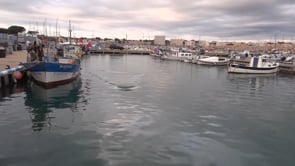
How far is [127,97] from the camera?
24156 millimetres

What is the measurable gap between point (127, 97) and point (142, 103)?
2.59 metres

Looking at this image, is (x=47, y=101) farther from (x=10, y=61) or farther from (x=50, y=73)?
(x=10, y=61)

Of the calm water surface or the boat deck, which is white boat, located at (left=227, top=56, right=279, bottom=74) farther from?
the boat deck

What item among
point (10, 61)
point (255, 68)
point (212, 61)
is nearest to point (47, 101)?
point (10, 61)

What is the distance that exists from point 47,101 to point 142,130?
984cm

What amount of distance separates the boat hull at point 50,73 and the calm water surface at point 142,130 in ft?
5.83

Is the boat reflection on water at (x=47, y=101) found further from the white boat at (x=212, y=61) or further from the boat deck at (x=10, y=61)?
the white boat at (x=212, y=61)

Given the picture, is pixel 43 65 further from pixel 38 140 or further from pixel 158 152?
pixel 158 152

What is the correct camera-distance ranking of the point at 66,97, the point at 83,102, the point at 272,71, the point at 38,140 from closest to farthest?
the point at 38,140 → the point at 83,102 → the point at 66,97 → the point at 272,71

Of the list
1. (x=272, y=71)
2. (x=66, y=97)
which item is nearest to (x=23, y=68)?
(x=66, y=97)

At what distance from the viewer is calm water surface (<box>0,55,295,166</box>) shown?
1141 centimetres

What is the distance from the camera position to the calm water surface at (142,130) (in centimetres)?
1141

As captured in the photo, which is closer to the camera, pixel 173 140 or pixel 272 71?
pixel 173 140

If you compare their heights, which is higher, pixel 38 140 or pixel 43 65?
pixel 43 65
